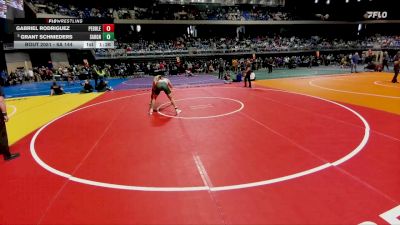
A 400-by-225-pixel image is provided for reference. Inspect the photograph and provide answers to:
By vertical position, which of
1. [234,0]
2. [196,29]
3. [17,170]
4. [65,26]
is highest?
[234,0]

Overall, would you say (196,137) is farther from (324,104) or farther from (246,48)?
(246,48)

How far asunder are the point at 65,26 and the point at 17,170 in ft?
27.5

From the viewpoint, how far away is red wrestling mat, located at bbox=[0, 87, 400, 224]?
368cm

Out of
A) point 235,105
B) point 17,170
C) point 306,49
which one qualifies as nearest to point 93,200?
point 17,170

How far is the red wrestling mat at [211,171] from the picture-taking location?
3680 millimetres

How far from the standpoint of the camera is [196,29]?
3953cm
